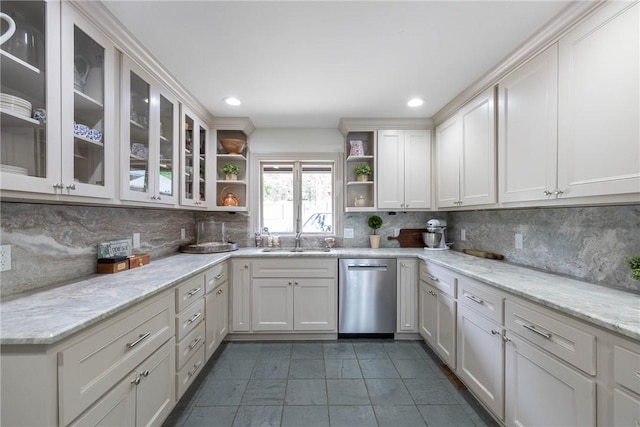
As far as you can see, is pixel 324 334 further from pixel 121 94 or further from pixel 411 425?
pixel 121 94

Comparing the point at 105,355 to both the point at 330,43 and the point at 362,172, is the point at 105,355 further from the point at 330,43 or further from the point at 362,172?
the point at 362,172

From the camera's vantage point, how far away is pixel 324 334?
279 centimetres

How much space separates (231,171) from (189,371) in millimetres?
2063

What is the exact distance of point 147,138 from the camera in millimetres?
1825

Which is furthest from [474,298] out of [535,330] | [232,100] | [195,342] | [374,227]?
[232,100]

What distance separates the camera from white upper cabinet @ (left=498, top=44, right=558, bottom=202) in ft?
4.98

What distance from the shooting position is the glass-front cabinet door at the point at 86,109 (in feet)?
3.97

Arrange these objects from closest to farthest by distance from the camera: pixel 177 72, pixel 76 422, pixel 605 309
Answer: pixel 76 422 < pixel 605 309 < pixel 177 72

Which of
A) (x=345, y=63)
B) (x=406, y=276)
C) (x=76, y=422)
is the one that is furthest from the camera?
(x=406, y=276)

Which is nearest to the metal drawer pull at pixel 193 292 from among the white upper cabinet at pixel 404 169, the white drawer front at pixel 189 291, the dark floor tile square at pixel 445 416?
the white drawer front at pixel 189 291

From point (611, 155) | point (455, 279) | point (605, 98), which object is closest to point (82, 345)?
point (455, 279)

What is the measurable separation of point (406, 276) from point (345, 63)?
211cm

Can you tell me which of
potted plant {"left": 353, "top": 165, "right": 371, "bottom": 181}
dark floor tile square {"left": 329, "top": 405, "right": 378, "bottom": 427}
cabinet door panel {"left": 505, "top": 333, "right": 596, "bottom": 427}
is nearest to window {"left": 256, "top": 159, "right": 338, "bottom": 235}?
potted plant {"left": 353, "top": 165, "right": 371, "bottom": 181}

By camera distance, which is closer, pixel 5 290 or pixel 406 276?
pixel 5 290
